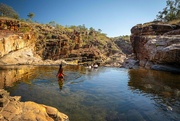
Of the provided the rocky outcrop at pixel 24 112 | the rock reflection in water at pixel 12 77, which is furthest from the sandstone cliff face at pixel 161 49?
the rocky outcrop at pixel 24 112

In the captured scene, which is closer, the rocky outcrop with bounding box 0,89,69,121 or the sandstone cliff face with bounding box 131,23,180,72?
→ the rocky outcrop with bounding box 0,89,69,121

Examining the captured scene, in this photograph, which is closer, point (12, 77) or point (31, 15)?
point (12, 77)

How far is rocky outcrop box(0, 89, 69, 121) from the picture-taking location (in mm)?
7284

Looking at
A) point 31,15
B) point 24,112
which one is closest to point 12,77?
point 24,112

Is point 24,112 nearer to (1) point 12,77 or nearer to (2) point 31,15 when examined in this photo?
(1) point 12,77

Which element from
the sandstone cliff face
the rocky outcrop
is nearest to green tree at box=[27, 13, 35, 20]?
the sandstone cliff face

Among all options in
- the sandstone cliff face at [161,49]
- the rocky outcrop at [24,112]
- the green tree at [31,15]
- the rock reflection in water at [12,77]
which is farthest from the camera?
the green tree at [31,15]

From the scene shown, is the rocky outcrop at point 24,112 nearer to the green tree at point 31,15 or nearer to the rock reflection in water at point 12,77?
the rock reflection in water at point 12,77

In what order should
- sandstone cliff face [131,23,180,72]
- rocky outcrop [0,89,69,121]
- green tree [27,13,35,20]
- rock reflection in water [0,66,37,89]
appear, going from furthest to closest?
green tree [27,13,35,20] < sandstone cliff face [131,23,180,72] < rock reflection in water [0,66,37,89] < rocky outcrop [0,89,69,121]

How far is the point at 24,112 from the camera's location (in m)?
7.89

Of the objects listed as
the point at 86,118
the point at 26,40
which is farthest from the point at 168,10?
the point at 86,118

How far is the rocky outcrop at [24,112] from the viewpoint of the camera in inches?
287

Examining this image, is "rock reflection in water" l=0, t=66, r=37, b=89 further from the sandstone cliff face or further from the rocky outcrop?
the sandstone cliff face

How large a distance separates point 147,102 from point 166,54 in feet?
63.5
